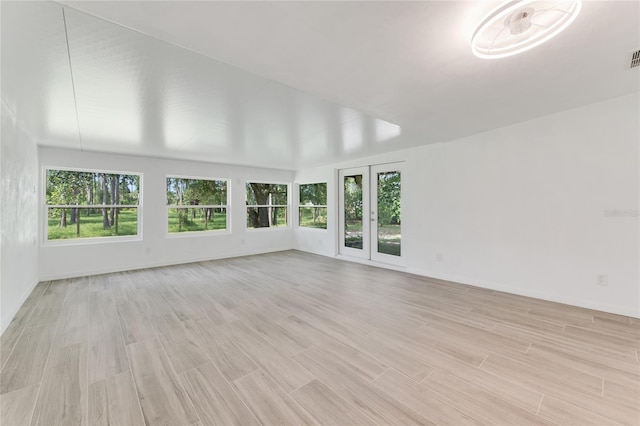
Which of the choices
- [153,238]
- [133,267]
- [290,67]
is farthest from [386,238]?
[133,267]

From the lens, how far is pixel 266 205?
7254mm

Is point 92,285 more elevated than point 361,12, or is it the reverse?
point 361,12

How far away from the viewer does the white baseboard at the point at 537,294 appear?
2.78 metres

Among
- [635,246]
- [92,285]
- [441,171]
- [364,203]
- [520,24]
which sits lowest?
[92,285]

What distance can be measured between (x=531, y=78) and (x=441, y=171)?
223cm

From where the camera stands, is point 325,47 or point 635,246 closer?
point 325,47

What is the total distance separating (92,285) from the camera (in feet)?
13.2

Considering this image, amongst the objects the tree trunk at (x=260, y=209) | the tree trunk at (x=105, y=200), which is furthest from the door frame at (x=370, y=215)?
the tree trunk at (x=105, y=200)

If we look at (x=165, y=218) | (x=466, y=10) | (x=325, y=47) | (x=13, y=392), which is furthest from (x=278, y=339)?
(x=165, y=218)

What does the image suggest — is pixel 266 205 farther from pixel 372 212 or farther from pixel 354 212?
pixel 372 212

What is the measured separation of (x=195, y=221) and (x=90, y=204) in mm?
1887

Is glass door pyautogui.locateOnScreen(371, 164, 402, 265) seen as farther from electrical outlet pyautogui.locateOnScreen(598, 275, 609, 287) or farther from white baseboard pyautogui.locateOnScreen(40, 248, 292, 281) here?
white baseboard pyautogui.locateOnScreen(40, 248, 292, 281)

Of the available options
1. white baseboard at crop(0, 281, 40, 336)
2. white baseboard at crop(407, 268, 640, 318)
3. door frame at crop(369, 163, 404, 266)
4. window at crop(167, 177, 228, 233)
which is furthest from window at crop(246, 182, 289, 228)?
white baseboard at crop(407, 268, 640, 318)

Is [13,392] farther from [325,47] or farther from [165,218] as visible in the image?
[165,218]
